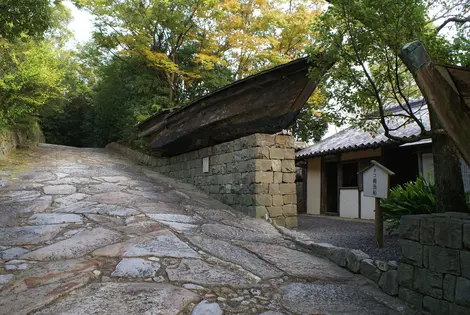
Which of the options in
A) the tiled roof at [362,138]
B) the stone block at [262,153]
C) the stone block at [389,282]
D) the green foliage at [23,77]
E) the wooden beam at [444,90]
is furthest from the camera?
the green foliage at [23,77]

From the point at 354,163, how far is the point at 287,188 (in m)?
5.80

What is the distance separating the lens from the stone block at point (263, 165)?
5363mm

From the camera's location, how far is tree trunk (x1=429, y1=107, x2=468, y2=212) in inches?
114

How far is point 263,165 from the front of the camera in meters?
5.43

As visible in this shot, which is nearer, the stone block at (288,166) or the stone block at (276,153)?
the stone block at (276,153)

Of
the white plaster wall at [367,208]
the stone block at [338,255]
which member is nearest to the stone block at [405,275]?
the stone block at [338,255]

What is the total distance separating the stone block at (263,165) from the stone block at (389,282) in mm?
2822

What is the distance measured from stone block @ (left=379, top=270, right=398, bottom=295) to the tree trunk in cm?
84

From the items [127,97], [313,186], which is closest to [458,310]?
[313,186]

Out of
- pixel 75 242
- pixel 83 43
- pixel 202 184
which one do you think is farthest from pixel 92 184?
pixel 83 43

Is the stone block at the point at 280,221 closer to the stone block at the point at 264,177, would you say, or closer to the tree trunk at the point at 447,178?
the stone block at the point at 264,177

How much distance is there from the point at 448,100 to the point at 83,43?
83.1 feet

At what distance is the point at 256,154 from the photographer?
5.39 m

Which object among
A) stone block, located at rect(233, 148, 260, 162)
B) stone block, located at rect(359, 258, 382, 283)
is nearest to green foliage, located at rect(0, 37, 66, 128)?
stone block, located at rect(233, 148, 260, 162)
